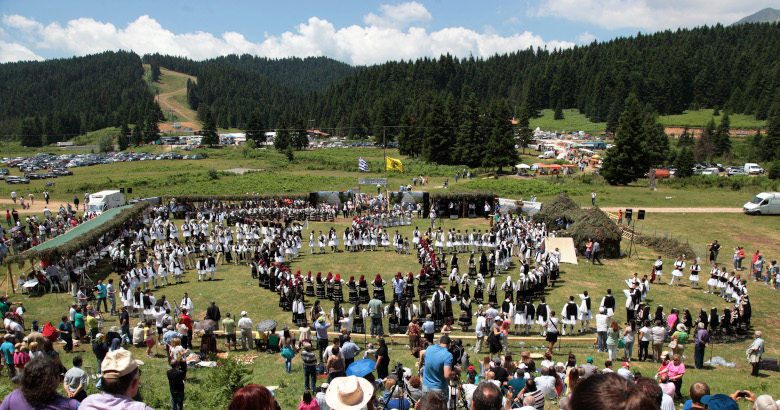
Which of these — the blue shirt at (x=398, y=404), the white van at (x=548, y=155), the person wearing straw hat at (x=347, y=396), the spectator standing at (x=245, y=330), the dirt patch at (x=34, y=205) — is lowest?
the dirt patch at (x=34, y=205)

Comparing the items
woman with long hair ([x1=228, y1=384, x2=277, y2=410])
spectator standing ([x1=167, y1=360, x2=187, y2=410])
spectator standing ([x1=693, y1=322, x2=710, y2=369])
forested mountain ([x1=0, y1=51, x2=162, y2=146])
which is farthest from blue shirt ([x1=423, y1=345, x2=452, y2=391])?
forested mountain ([x1=0, y1=51, x2=162, y2=146])

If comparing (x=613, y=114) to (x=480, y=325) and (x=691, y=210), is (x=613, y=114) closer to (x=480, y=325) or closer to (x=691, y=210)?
(x=691, y=210)

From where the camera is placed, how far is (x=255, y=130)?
101 meters

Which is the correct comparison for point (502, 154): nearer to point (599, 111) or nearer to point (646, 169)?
point (646, 169)

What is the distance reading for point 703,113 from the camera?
11506 centimetres

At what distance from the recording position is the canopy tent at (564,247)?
25.6 metres

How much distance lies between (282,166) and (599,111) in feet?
276

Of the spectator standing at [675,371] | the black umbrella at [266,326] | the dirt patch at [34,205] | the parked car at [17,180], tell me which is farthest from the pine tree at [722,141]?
the parked car at [17,180]

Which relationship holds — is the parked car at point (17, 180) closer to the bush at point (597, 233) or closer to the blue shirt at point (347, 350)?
the bush at point (597, 233)

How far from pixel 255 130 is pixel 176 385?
97.0 metres

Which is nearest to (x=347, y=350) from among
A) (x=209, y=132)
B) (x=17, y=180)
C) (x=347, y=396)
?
(x=347, y=396)

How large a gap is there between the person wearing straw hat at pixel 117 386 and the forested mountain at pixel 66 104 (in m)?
133

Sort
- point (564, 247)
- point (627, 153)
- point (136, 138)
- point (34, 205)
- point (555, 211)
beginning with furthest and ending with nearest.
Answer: point (136, 138) → point (627, 153) → point (34, 205) → point (555, 211) → point (564, 247)

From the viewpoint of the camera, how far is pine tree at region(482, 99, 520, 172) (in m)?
61.0
